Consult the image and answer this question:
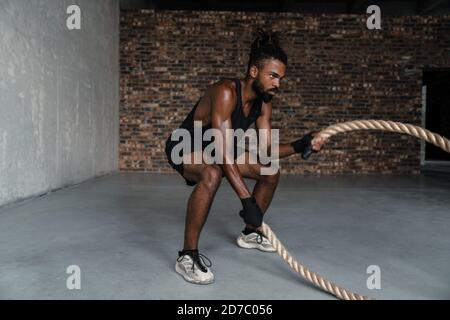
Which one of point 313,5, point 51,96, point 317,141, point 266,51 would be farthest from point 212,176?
point 313,5

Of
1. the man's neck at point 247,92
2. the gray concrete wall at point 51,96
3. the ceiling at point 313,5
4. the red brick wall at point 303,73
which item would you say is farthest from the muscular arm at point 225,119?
the ceiling at point 313,5

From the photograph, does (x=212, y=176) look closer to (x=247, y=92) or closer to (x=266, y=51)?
(x=247, y=92)

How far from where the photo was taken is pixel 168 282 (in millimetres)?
1748

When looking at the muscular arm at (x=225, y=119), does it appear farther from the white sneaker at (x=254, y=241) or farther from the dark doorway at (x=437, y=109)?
the dark doorway at (x=437, y=109)

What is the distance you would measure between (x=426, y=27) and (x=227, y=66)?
156 inches

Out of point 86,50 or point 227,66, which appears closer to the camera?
point 86,50

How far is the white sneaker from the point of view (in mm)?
2324

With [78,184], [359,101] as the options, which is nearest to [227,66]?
[359,101]

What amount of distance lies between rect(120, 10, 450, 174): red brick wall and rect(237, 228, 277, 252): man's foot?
5214 mm

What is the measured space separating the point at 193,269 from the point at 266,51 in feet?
3.58

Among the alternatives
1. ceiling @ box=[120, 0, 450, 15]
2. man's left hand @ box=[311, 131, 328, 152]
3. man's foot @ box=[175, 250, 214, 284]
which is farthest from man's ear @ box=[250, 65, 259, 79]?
ceiling @ box=[120, 0, 450, 15]

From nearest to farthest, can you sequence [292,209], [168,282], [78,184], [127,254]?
[168,282] → [127,254] → [292,209] → [78,184]
